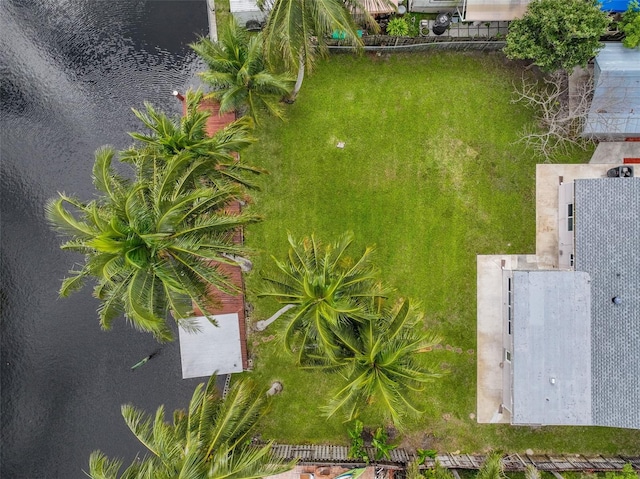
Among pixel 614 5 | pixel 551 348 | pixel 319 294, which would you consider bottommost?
pixel 551 348

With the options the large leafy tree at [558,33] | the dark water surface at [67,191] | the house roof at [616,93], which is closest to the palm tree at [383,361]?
the dark water surface at [67,191]

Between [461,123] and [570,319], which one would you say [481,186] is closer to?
[461,123]

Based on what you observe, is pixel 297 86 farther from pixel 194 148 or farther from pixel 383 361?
pixel 383 361

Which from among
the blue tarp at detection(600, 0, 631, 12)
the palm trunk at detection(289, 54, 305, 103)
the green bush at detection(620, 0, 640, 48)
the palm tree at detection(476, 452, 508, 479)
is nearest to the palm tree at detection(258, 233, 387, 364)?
the palm tree at detection(476, 452, 508, 479)

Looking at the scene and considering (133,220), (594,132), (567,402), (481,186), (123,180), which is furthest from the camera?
(481,186)

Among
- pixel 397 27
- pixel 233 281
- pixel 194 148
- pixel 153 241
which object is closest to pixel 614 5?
pixel 397 27

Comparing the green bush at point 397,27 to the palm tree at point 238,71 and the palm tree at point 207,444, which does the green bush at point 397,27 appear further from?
the palm tree at point 207,444

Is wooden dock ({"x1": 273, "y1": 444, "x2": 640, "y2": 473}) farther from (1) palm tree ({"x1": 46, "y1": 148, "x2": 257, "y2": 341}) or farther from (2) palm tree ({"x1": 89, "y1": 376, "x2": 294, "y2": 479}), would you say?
(1) palm tree ({"x1": 46, "y1": 148, "x2": 257, "y2": 341})

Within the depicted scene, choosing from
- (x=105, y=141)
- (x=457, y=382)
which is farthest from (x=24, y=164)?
(x=457, y=382)
